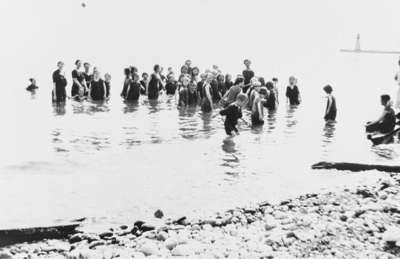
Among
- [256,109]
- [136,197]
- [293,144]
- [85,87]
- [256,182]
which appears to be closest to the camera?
[136,197]

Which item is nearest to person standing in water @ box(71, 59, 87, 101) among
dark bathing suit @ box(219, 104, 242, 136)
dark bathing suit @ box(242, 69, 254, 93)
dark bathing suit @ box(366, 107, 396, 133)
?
dark bathing suit @ box(242, 69, 254, 93)

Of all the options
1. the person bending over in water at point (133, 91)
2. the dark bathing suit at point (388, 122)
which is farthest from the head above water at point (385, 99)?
the person bending over in water at point (133, 91)

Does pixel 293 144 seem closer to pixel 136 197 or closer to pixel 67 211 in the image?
pixel 136 197

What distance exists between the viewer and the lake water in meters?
7.27

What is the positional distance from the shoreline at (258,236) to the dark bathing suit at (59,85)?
14221mm

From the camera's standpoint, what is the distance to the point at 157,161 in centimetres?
1024

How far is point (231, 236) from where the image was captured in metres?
5.78

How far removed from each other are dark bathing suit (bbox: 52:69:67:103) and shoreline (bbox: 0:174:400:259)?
1422 cm

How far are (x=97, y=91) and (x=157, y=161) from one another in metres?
12.8

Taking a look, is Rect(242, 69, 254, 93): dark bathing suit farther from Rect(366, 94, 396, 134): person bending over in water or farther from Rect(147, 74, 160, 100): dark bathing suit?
Rect(366, 94, 396, 134): person bending over in water

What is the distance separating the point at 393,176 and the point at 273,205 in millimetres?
2629

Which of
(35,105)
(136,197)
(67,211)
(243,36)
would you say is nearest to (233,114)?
(136,197)

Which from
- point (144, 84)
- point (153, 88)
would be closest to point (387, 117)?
point (153, 88)

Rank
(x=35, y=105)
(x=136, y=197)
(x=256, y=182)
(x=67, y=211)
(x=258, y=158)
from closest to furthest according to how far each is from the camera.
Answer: (x=67, y=211)
(x=136, y=197)
(x=256, y=182)
(x=258, y=158)
(x=35, y=105)
